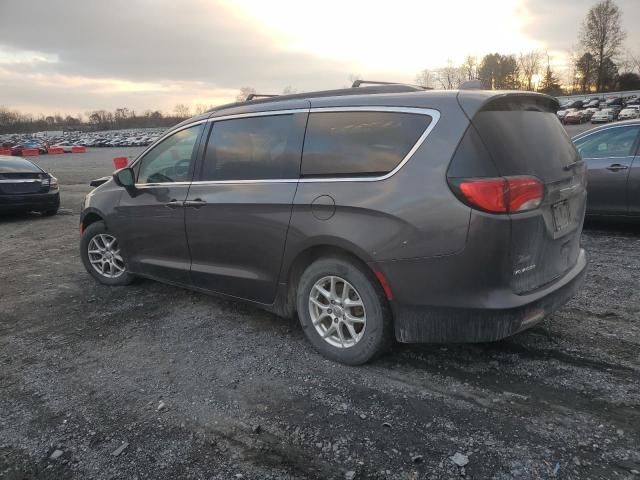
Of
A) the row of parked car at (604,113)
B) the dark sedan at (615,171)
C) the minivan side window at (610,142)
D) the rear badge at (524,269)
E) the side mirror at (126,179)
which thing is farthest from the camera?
the row of parked car at (604,113)

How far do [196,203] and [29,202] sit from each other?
7.76 meters

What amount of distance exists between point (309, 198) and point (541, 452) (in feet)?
6.66

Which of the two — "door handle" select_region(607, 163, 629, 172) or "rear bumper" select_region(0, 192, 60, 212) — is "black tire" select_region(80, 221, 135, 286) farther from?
"door handle" select_region(607, 163, 629, 172)

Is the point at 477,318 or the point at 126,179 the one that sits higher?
the point at 126,179

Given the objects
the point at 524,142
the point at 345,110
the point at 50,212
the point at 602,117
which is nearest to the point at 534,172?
the point at 524,142

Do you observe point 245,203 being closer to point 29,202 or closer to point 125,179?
point 125,179

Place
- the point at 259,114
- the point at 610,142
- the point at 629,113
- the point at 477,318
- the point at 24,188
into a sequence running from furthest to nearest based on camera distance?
the point at 629,113
the point at 24,188
the point at 610,142
the point at 259,114
the point at 477,318

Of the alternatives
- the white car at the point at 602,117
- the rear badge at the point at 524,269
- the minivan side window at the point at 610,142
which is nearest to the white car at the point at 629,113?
the white car at the point at 602,117

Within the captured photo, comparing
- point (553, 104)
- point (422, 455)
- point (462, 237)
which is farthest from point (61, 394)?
point (553, 104)

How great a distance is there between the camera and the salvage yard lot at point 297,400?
2.51 metres

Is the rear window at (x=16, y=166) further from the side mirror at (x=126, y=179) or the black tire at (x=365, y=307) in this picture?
the black tire at (x=365, y=307)

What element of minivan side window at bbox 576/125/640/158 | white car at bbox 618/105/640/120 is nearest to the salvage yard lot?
minivan side window at bbox 576/125/640/158

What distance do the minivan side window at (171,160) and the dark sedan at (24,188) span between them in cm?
665

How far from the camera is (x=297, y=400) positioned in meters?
3.09
